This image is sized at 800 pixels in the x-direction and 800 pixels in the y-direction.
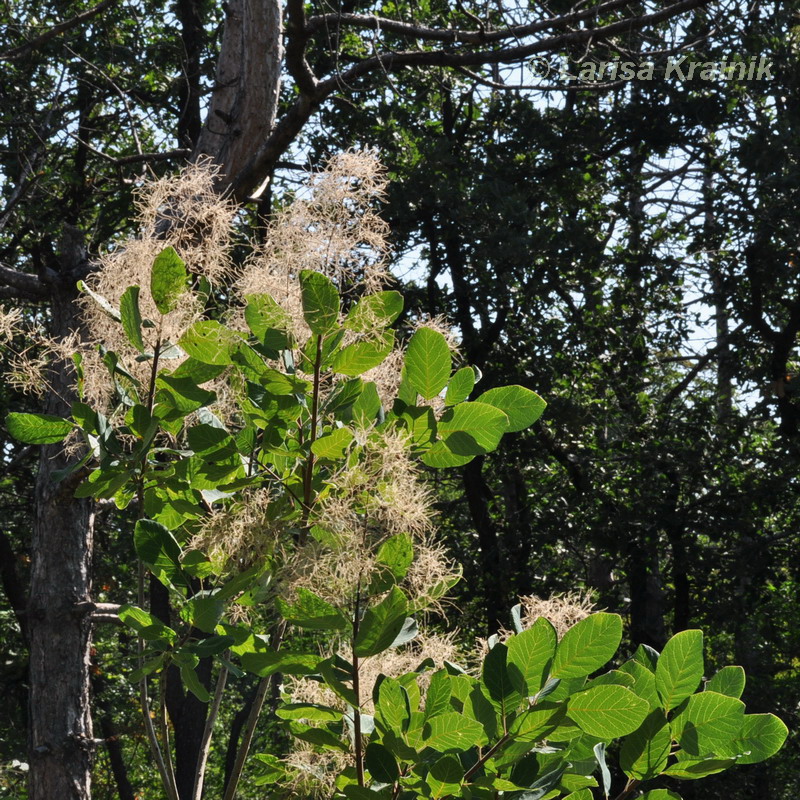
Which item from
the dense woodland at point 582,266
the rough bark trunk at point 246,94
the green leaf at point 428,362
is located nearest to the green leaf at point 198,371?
the green leaf at point 428,362

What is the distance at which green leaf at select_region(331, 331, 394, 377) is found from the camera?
1.32 m

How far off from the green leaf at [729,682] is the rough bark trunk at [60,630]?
279 cm

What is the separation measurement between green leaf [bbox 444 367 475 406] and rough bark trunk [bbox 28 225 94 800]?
8.47 ft

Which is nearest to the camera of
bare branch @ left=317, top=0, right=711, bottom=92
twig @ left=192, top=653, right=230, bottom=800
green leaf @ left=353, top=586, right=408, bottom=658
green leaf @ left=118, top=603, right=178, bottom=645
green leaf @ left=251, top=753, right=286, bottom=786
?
green leaf @ left=353, top=586, right=408, bottom=658

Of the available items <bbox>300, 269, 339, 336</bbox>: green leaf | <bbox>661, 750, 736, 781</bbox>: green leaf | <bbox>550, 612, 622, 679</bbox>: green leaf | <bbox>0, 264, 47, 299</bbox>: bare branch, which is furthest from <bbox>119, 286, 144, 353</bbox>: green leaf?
<bbox>0, 264, 47, 299</bbox>: bare branch

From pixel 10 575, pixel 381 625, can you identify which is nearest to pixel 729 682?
pixel 381 625

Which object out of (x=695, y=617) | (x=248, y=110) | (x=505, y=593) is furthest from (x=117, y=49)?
(x=695, y=617)

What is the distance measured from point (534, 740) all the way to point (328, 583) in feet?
1.13

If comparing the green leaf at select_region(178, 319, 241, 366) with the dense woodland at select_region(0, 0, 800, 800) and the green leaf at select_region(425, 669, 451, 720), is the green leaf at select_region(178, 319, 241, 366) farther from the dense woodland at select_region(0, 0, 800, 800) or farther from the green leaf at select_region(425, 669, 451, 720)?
the dense woodland at select_region(0, 0, 800, 800)

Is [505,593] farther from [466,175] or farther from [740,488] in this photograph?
[466,175]

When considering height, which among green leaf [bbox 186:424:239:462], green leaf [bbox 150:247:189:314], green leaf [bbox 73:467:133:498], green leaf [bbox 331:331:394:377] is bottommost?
green leaf [bbox 73:467:133:498]

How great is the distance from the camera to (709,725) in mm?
1360

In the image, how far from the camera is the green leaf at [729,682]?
143 centimetres

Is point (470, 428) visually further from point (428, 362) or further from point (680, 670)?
point (680, 670)
